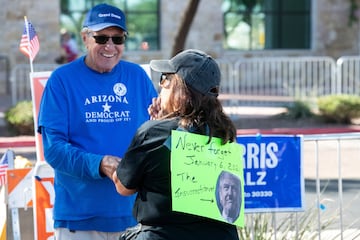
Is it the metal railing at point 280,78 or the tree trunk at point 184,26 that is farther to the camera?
the metal railing at point 280,78

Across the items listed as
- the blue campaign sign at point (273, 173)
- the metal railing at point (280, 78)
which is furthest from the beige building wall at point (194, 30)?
the blue campaign sign at point (273, 173)

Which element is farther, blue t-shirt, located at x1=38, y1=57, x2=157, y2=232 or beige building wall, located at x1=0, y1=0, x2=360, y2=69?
beige building wall, located at x1=0, y1=0, x2=360, y2=69

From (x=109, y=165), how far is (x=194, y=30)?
59.4 feet

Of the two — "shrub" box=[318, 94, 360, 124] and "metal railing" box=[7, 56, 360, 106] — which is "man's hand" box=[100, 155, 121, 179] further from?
"metal railing" box=[7, 56, 360, 106]

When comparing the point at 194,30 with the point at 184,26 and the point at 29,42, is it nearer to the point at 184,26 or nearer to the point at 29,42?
the point at 184,26

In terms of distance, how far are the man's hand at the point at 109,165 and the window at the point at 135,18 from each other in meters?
17.7

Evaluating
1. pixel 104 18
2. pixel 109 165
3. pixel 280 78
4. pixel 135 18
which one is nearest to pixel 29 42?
pixel 104 18

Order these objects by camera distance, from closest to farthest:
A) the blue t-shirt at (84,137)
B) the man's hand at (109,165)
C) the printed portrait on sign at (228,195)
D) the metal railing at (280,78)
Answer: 1. the printed portrait on sign at (228,195)
2. the man's hand at (109,165)
3. the blue t-shirt at (84,137)
4. the metal railing at (280,78)

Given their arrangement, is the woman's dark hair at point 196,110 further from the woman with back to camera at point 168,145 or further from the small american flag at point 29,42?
the small american flag at point 29,42

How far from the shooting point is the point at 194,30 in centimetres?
2167

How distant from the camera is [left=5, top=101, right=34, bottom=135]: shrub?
13.8 metres

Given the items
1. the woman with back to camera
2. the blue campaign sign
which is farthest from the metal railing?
the woman with back to camera

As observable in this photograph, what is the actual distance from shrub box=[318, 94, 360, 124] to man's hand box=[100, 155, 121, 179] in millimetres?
11617

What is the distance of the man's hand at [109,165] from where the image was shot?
374 centimetres
